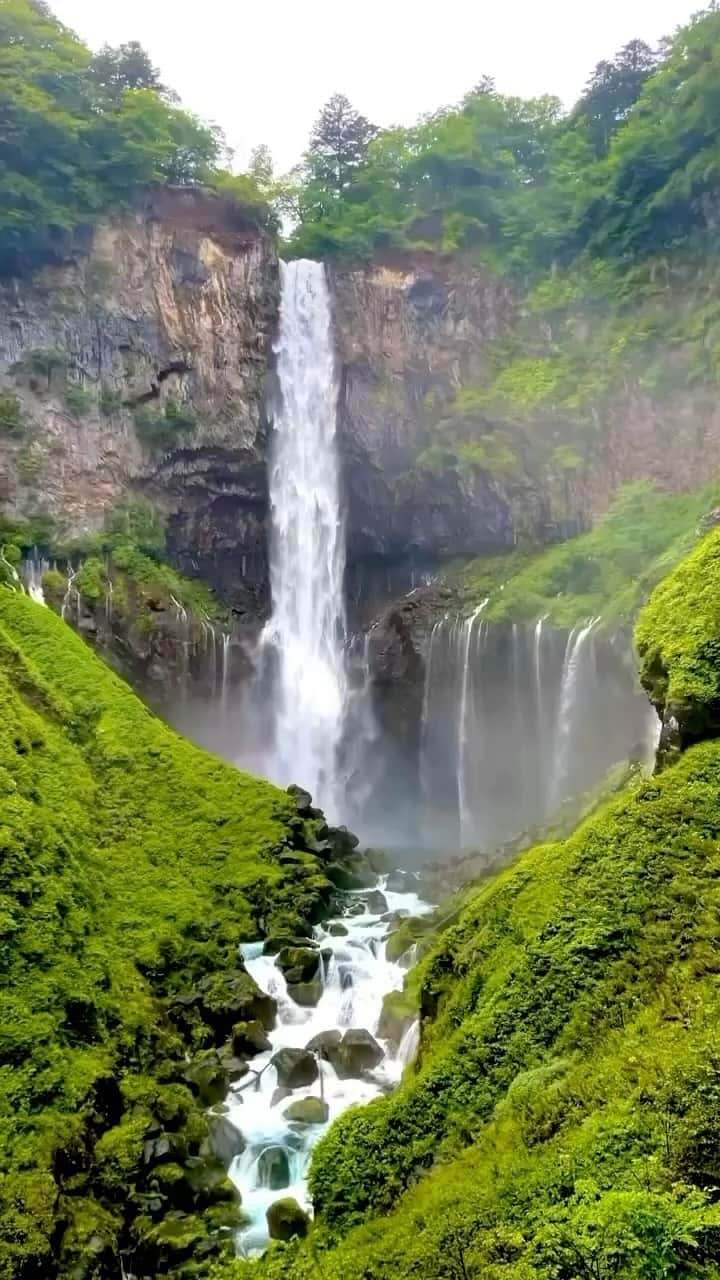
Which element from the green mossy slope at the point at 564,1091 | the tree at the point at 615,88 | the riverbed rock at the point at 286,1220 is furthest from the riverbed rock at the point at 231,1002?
the tree at the point at 615,88

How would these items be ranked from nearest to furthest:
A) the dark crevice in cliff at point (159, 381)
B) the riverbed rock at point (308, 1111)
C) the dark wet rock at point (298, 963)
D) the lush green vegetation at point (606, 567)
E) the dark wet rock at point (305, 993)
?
the riverbed rock at point (308, 1111) → the dark wet rock at point (305, 993) → the dark wet rock at point (298, 963) → the lush green vegetation at point (606, 567) → the dark crevice in cliff at point (159, 381)

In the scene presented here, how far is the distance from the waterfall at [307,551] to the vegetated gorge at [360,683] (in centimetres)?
14

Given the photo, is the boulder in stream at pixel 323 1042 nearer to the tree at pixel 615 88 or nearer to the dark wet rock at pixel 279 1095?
the dark wet rock at pixel 279 1095

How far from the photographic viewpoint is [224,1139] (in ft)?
34.6

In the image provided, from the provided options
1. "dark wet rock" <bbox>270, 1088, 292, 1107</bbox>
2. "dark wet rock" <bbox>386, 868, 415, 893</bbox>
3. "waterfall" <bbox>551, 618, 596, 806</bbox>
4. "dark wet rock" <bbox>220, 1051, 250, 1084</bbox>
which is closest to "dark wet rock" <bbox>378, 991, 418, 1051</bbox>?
"dark wet rock" <bbox>270, 1088, 292, 1107</bbox>

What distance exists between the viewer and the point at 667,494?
Answer: 28.0 meters

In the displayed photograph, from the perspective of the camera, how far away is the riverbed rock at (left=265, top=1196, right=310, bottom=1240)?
8797mm

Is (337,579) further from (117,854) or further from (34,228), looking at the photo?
(117,854)

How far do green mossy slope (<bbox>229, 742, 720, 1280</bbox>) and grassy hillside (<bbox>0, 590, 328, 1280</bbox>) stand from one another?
2.53 metres

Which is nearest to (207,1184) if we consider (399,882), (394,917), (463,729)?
(394,917)

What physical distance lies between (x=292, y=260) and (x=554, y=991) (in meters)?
31.8

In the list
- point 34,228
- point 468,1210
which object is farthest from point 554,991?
point 34,228

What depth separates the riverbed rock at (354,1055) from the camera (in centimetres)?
1173

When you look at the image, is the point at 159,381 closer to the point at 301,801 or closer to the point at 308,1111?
the point at 301,801
